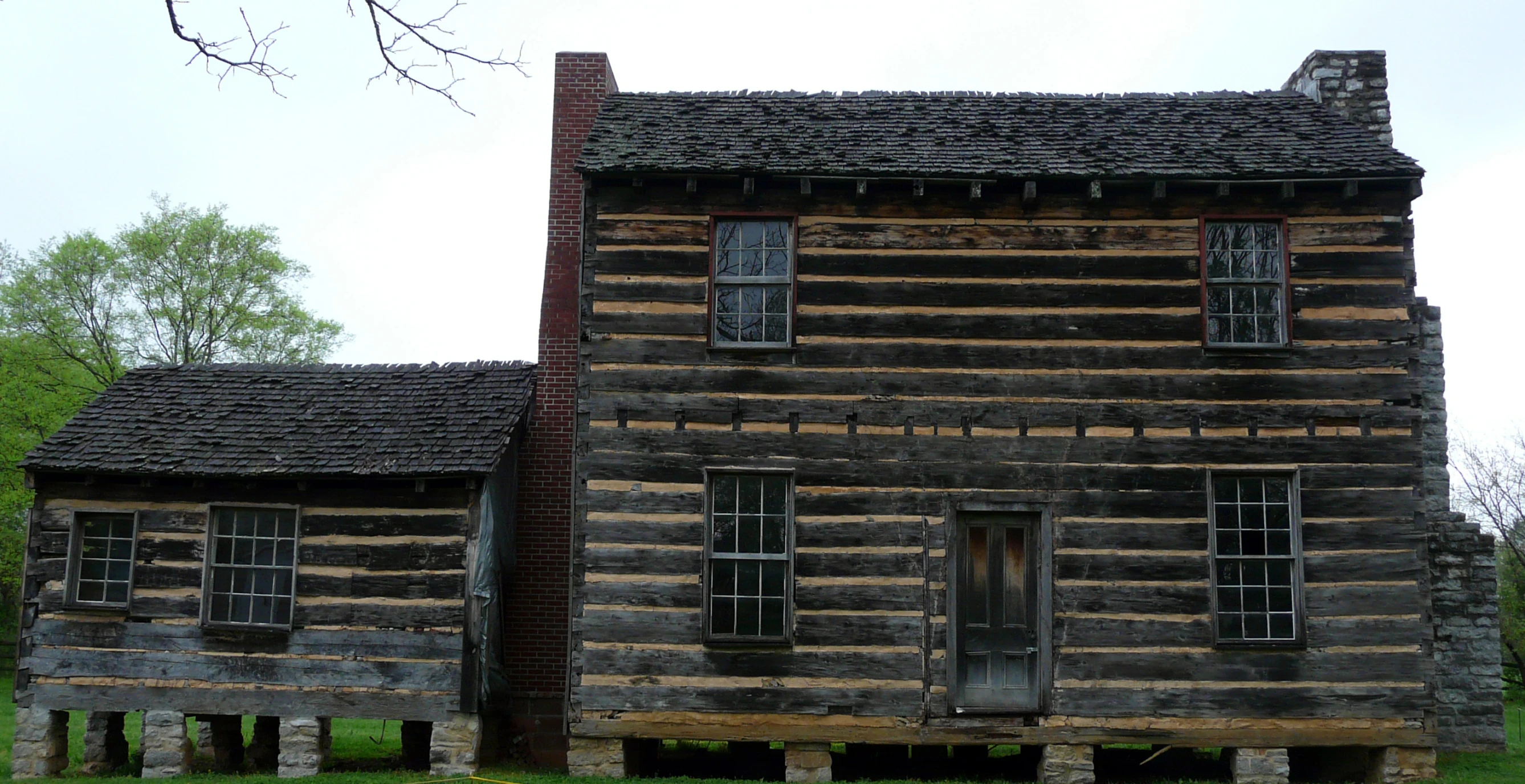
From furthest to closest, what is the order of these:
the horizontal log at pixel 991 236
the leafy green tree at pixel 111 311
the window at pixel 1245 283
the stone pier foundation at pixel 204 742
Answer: the leafy green tree at pixel 111 311 → the stone pier foundation at pixel 204 742 → the horizontal log at pixel 991 236 → the window at pixel 1245 283

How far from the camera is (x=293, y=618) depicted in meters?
13.5

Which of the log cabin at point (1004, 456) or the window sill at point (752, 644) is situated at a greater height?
the log cabin at point (1004, 456)

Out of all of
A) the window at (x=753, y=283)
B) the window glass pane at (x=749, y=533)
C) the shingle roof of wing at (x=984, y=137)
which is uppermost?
the shingle roof of wing at (x=984, y=137)

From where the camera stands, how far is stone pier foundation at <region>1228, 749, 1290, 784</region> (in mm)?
12078

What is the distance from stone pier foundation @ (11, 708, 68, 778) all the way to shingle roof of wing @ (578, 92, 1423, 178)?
9.38m

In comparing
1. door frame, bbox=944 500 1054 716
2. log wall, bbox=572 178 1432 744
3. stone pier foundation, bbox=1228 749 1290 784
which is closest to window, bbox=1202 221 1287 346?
log wall, bbox=572 178 1432 744

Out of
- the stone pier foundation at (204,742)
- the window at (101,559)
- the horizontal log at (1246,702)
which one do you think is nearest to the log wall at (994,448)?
the horizontal log at (1246,702)

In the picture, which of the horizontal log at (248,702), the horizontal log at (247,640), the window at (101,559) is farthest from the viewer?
Answer: the window at (101,559)

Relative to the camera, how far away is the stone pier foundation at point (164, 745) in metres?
13.5

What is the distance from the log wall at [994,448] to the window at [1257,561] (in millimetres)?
174

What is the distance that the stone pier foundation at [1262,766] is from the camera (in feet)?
39.6

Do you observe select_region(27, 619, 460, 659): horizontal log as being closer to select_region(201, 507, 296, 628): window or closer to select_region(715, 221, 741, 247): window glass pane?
select_region(201, 507, 296, 628): window

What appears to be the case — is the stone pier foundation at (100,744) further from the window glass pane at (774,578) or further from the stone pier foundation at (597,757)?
the window glass pane at (774,578)

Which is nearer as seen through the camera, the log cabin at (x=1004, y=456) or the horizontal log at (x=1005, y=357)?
the log cabin at (x=1004, y=456)
